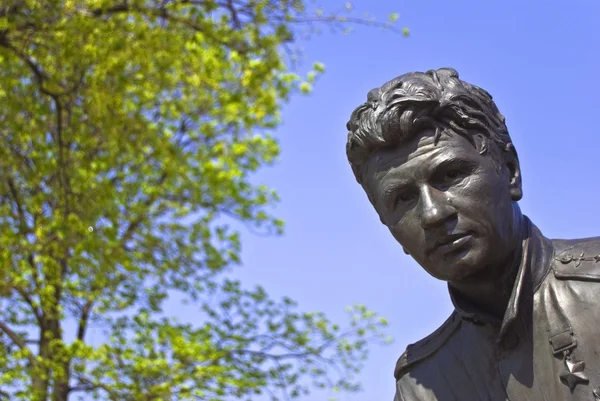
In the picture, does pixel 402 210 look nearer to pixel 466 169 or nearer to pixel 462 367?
pixel 466 169

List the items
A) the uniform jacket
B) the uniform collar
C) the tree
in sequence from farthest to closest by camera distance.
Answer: the tree, the uniform collar, the uniform jacket

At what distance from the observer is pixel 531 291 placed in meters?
2.22

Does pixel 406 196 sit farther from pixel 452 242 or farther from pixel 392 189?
pixel 452 242

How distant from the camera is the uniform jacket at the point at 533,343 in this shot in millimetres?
2080

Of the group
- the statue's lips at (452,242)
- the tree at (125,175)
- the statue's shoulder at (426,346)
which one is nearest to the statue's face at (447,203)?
the statue's lips at (452,242)

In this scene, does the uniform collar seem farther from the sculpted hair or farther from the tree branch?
the tree branch

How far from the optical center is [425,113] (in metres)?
2.23

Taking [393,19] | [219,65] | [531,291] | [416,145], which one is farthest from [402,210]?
[219,65]

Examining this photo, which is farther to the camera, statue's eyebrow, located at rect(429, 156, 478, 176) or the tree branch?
the tree branch

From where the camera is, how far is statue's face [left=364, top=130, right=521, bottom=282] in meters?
2.13

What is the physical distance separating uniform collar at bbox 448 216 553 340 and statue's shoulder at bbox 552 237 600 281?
0.10 ft

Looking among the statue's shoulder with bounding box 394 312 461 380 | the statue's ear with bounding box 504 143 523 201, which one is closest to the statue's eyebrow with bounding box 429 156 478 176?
the statue's ear with bounding box 504 143 523 201

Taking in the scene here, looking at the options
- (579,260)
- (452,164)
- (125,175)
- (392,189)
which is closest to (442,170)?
(452,164)

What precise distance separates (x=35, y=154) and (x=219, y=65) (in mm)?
3081
